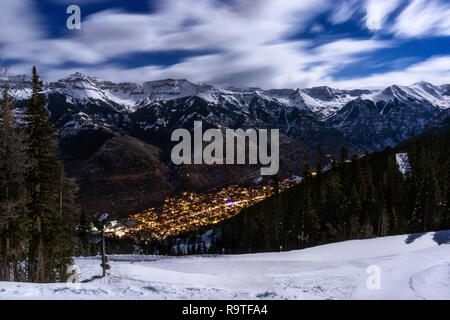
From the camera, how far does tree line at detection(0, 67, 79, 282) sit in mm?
21125

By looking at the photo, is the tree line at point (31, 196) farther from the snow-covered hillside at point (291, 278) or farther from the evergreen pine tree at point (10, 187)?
the snow-covered hillside at point (291, 278)

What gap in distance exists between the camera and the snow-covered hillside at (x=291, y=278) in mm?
14008

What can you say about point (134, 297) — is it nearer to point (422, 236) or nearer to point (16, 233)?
point (16, 233)

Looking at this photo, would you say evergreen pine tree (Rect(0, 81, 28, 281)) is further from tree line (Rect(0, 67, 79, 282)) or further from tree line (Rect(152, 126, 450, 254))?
tree line (Rect(152, 126, 450, 254))

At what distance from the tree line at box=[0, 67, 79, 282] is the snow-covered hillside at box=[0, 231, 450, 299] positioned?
389 cm

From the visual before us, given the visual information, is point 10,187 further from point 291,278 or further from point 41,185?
point 291,278

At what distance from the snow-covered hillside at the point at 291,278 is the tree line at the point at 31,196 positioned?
389cm

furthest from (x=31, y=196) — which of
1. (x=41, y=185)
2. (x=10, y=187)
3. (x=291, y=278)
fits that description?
(x=291, y=278)

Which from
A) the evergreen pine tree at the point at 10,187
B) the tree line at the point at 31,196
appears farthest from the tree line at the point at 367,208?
the evergreen pine tree at the point at 10,187

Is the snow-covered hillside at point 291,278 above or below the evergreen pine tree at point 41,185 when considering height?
below

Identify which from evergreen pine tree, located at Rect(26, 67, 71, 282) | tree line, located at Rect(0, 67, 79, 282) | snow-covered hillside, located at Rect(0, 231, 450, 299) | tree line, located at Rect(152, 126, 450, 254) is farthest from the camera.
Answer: tree line, located at Rect(152, 126, 450, 254)

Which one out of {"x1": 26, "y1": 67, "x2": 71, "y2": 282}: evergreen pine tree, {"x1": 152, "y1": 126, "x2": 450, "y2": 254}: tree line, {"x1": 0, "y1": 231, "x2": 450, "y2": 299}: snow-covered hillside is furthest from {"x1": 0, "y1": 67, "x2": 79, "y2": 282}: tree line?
{"x1": 152, "y1": 126, "x2": 450, "y2": 254}: tree line

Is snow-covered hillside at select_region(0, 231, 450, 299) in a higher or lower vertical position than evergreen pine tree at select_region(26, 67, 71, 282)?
lower

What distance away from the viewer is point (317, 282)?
22062 millimetres
